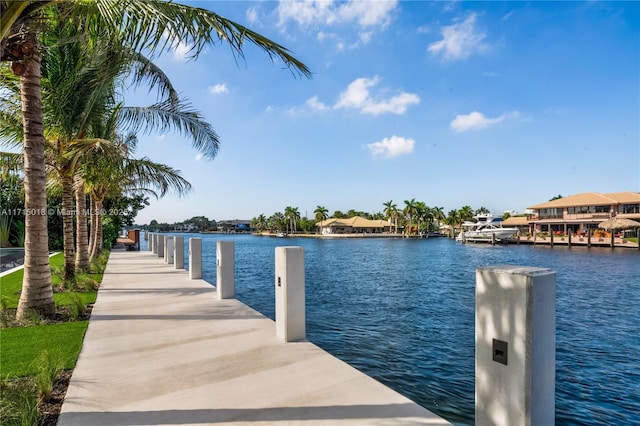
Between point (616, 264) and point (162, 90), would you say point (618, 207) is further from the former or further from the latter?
point (162, 90)

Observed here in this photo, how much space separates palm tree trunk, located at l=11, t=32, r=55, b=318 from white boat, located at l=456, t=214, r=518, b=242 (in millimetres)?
63288

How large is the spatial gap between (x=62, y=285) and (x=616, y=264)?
1406 inches

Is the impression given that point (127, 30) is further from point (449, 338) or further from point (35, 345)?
point (449, 338)

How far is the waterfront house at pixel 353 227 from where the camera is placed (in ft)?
367

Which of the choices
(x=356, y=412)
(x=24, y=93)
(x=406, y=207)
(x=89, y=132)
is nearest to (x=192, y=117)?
(x=89, y=132)

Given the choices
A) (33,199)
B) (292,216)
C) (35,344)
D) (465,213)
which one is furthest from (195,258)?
(292,216)

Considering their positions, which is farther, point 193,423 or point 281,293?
point 281,293

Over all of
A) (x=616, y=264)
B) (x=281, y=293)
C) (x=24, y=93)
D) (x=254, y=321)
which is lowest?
(x=616, y=264)

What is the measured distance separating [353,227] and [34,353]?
10779 cm

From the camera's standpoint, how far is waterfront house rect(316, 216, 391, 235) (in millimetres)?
111750

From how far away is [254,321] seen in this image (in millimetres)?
7164

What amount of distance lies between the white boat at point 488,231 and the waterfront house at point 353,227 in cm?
4231

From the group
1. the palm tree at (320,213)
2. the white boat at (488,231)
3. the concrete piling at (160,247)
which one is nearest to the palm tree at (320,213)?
the palm tree at (320,213)

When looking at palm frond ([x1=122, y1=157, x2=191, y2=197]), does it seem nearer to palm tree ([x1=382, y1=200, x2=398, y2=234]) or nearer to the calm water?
the calm water
